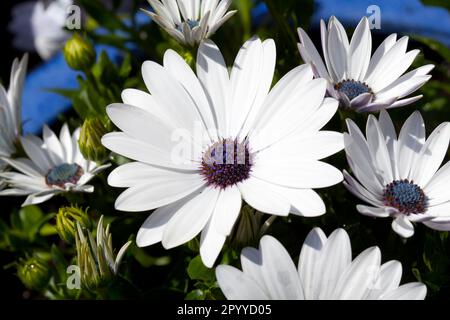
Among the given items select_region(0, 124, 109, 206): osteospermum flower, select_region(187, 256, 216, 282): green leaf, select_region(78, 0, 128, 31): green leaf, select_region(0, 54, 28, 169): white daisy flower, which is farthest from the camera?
select_region(78, 0, 128, 31): green leaf

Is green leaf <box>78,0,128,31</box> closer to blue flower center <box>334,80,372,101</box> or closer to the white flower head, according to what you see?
the white flower head

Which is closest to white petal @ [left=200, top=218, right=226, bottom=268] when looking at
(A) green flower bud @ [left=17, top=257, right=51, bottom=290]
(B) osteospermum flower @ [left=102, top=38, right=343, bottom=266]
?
(B) osteospermum flower @ [left=102, top=38, right=343, bottom=266]

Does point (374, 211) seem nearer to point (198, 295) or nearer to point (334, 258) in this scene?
point (334, 258)

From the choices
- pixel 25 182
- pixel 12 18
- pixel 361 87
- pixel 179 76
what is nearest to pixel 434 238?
pixel 361 87

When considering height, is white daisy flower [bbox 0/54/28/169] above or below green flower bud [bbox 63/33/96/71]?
below

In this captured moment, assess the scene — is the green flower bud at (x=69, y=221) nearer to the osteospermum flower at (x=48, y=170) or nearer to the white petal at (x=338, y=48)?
the osteospermum flower at (x=48, y=170)

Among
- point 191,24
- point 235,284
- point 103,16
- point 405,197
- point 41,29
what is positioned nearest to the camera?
point 235,284

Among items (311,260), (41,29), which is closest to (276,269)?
(311,260)
